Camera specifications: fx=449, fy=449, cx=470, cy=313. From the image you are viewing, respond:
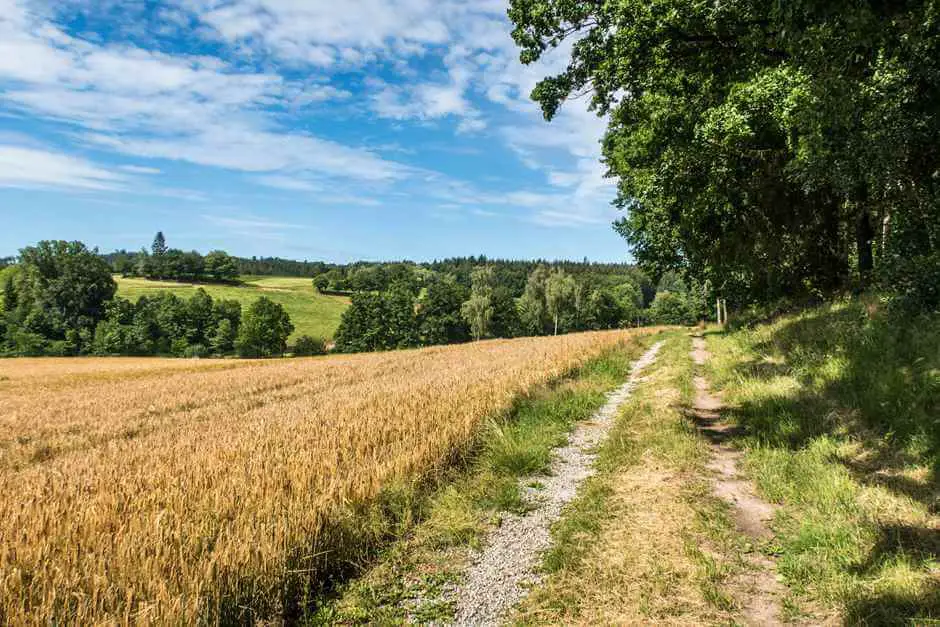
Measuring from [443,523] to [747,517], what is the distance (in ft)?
12.7

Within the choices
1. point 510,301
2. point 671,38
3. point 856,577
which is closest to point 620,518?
point 856,577

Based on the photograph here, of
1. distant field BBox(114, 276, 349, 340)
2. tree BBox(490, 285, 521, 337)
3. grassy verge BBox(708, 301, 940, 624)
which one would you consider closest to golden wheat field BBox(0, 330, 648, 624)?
grassy verge BBox(708, 301, 940, 624)

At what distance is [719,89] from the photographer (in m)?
10.7

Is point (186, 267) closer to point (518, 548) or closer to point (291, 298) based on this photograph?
point (291, 298)

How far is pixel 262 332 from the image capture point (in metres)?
85.7

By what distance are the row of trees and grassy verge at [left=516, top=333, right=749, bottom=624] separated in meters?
5.72

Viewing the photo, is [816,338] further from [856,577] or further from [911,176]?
[856,577]

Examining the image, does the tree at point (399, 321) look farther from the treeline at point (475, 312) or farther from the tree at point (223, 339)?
the tree at point (223, 339)

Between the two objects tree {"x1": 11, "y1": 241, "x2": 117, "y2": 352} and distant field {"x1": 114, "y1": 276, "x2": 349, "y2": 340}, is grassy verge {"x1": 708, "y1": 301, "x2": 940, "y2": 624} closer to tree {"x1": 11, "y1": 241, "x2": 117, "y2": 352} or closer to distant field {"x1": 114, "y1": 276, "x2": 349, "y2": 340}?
distant field {"x1": 114, "y1": 276, "x2": 349, "y2": 340}

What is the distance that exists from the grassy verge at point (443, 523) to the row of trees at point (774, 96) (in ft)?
23.0

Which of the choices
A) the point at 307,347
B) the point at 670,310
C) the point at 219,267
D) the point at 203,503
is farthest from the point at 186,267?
the point at 203,503

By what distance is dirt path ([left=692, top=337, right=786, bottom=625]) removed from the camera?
4.05 metres

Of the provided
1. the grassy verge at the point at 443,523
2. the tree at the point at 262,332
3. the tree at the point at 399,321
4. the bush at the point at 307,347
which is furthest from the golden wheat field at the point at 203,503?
the tree at the point at 399,321

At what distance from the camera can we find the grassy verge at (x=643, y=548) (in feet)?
13.5
